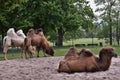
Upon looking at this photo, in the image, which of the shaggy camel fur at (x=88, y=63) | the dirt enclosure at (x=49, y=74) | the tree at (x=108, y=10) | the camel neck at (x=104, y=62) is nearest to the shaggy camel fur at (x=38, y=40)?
the dirt enclosure at (x=49, y=74)

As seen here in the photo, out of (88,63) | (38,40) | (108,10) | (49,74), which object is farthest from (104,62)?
(108,10)

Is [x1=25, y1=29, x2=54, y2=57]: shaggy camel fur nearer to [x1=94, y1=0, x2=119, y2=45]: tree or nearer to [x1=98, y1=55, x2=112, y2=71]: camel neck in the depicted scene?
[x1=98, y1=55, x2=112, y2=71]: camel neck

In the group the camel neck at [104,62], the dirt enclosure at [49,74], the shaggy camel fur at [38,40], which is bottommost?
the dirt enclosure at [49,74]

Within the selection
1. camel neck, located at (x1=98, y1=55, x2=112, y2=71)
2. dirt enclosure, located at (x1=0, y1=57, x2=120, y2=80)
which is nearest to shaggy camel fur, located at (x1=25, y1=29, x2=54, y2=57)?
dirt enclosure, located at (x1=0, y1=57, x2=120, y2=80)

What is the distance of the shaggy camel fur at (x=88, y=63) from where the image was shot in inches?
436

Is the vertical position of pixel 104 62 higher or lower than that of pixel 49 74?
higher

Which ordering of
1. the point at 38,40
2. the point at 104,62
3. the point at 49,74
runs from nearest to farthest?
the point at 49,74 < the point at 104,62 < the point at 38,40

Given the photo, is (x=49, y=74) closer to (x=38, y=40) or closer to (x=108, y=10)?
(x=38, y=40)

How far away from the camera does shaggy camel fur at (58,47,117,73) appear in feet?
36.3

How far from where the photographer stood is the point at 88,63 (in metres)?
11.1

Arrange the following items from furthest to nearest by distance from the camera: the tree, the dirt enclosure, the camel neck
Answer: the tree → the camel neck → the dirt enclosure

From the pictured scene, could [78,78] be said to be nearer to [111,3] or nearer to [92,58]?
[92,58]

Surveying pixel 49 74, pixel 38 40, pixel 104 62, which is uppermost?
pixel 38 40

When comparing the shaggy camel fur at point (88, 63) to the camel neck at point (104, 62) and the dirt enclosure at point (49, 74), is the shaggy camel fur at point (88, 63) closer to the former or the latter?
the camel neck at point (104, 62)
